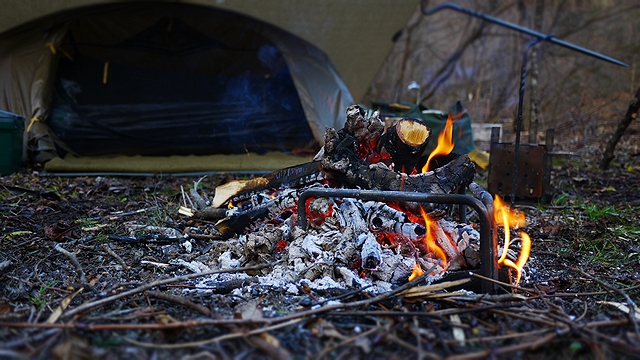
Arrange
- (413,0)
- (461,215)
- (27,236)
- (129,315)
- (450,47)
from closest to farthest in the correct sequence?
(129,315)
(461,215)
(27,236)
(413,0)
(450,47)

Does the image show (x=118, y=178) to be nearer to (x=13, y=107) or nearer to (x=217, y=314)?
(x=13, y=107)

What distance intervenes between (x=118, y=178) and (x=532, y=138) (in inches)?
248

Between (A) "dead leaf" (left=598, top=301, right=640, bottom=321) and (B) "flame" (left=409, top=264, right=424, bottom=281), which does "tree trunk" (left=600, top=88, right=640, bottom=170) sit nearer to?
(A) "dead leaf" (left=598, top=301, right=640, bottom=321)

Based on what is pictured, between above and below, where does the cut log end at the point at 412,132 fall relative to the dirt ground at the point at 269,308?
above

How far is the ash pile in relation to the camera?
2.61m

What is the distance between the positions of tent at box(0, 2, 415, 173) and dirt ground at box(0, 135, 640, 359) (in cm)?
318

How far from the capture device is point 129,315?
2039 mm

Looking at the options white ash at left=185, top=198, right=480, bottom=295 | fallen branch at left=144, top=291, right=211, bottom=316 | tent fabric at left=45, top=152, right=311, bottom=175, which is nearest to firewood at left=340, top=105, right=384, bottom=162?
white ash at left=185, top=198, right=480, bottom=295

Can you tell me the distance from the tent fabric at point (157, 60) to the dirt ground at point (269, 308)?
3.16 metres

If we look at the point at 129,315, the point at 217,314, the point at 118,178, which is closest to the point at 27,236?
the point at 129,315

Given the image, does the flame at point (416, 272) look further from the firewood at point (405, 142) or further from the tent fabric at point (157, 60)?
the tent fabric at point (157, 60)

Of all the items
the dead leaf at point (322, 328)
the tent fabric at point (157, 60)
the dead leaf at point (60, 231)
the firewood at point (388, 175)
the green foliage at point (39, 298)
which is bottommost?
the green foliage at point (39, 298)

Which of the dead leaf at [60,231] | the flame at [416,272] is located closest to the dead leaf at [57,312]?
the dead leaf at [60,231]

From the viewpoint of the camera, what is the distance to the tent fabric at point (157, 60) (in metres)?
6.19
